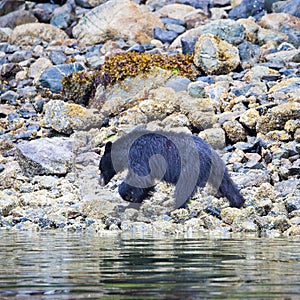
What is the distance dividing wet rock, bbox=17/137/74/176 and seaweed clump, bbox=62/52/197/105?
302 centimetres

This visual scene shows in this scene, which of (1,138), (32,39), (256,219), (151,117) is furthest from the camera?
(32,39)

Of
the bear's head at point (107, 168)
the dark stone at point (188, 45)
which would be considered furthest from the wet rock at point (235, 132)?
the dark stone at point (188, 45)

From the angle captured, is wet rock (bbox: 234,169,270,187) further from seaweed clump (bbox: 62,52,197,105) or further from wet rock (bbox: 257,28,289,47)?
Answer: wet rock (bbox: 257,28,289,47)

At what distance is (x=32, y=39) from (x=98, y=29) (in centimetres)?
206

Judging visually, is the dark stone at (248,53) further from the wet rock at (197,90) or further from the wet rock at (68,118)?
the wet rock at (68,118)

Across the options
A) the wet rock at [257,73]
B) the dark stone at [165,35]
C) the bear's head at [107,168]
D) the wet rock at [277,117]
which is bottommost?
the bear's head at [107,168]

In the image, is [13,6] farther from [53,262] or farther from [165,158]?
[53,262]

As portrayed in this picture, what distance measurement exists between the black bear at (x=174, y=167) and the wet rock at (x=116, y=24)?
9442mm

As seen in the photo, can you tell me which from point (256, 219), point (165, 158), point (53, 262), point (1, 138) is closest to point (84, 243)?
point (53, 262)

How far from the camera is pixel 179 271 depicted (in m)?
3.96

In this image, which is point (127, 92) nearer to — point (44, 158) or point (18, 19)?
point (44, 158)

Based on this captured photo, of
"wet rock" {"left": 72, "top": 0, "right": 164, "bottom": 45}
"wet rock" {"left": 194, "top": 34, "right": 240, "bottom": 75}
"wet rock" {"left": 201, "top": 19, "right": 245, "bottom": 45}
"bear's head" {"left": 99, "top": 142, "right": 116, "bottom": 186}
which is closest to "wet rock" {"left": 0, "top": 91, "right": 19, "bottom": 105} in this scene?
"wet rock" {"left": 72, "top": 0, "right": 164, "bottom": 45}

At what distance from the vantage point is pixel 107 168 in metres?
10.5

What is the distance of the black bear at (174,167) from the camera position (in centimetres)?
922
